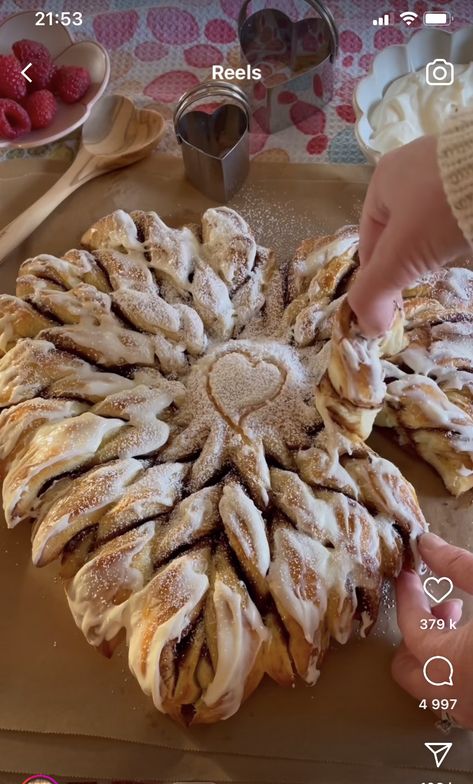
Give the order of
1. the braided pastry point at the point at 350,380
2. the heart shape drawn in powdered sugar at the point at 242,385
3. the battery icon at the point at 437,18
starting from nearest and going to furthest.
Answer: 1. the braided pastry point at the point at 350,380
2. the heart shape drawn in powdered sugar at the point at 242,385
3. the battery icon at the point at 437,18

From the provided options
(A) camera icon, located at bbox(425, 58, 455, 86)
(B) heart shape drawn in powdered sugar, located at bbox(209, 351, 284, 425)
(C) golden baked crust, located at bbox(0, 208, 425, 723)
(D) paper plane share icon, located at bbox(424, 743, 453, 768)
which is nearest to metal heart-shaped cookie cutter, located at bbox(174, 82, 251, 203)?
(C) golden baked crust, located at bbox(0, 208, 425, 723)

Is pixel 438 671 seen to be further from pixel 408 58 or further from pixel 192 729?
pixel 408 58

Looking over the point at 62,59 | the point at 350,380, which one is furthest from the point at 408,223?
the point at 62,59

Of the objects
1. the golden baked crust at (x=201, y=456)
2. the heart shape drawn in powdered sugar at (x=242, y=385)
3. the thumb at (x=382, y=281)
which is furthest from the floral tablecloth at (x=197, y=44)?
the thumb at (x=382, y=281)

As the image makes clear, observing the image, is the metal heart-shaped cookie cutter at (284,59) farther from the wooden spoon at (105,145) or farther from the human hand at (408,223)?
the human hand at (408,223)

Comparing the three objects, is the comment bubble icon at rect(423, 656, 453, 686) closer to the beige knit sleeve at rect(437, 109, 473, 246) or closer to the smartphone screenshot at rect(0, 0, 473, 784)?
the smartphone screenshot at rect(0, 0, 473, 784)
